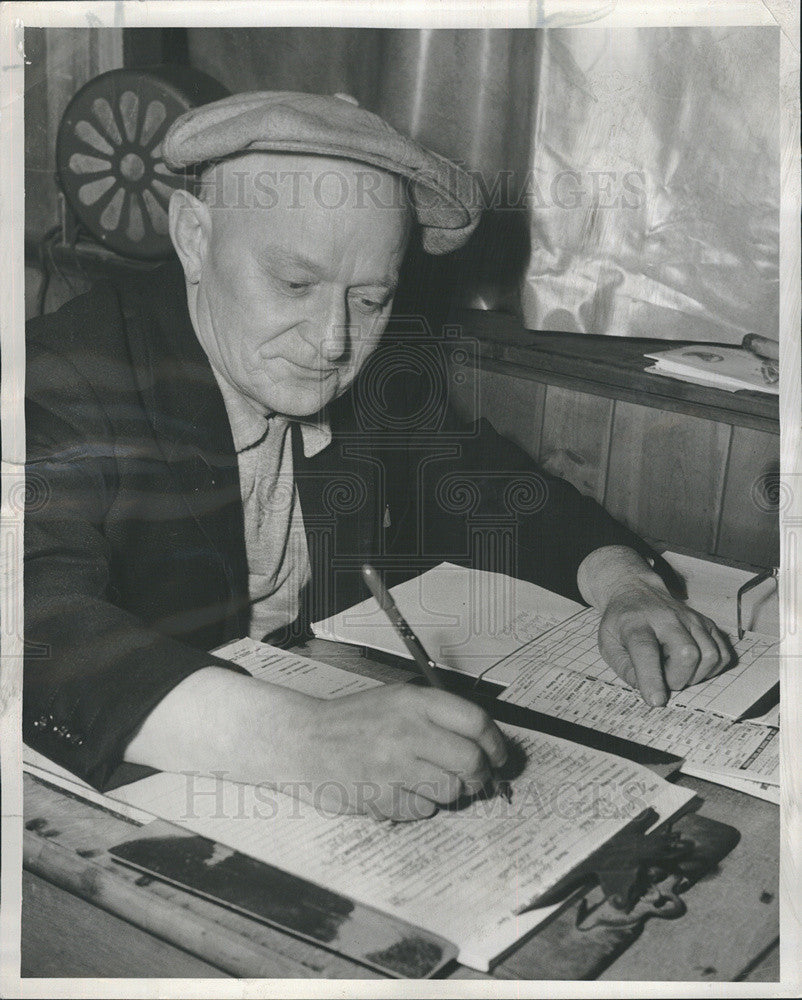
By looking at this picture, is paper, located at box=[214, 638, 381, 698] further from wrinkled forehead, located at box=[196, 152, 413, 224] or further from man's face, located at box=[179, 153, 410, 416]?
wrinkled forehead, located at box=[196, 152, 413, 224]

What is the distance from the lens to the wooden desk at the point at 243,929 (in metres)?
0.54

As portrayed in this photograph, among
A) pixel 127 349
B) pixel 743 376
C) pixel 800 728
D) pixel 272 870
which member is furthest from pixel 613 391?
pixel 272 870

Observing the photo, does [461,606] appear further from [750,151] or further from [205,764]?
[750,151]

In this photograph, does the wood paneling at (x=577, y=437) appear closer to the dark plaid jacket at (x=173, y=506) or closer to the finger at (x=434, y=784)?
the dark plaid jacket at (x=173, y=506)

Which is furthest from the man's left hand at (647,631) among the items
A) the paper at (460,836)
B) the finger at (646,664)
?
the paper at (460,836)

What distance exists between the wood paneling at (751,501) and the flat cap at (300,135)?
14.4 inches

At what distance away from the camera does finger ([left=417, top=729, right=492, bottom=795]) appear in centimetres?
62

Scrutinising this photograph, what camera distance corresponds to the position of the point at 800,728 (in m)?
0.75

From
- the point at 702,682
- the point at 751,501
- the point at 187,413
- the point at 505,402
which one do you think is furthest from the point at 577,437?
the point at 187,413

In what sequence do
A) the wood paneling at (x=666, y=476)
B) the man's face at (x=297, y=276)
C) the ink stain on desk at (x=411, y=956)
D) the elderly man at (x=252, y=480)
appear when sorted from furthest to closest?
the wood paneling at (x=666, y=476) < the man's face at (x=297, y=276) < the elderly man at (x=252, y=480) < the ink stain on desk at (x=411, y=956)

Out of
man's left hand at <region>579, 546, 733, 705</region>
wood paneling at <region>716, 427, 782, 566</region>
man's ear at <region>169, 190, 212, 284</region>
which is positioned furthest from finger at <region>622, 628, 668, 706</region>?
man's ear at <region>169, 190, 212, 284</region>

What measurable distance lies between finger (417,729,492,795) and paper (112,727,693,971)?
0.03m

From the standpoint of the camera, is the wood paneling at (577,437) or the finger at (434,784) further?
the wood paneling at (577,437)

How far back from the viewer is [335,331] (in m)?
0.78
